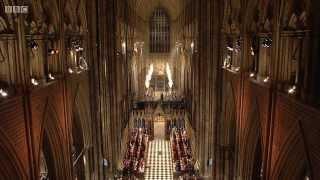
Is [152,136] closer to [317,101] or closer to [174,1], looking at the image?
[174,1]

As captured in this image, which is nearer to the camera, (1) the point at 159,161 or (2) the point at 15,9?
(2) the point at 15,9

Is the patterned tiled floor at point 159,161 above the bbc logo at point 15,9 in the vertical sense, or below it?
below

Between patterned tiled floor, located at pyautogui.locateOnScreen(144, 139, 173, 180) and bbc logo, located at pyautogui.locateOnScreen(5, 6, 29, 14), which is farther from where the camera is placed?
patterned tiled floor, located at pyautogui.locateOnScreen(144, 139, 173, 180)

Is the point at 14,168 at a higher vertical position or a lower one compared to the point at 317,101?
lower

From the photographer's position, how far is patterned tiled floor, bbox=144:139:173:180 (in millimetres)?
27672

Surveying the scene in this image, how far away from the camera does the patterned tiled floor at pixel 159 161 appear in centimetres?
2767

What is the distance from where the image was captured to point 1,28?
29.4 feet

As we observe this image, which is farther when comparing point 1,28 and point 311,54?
point 1,28

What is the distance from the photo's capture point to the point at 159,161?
102ft

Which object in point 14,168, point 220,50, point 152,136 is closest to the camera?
point 14,168

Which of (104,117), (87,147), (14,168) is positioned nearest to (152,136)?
(104,117)

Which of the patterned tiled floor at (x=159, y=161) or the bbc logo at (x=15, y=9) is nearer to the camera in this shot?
the bbc logo at (x=15, y=9)

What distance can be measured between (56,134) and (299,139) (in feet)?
27.3

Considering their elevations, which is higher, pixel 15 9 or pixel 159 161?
pixel 15 9
